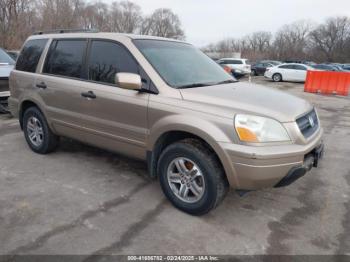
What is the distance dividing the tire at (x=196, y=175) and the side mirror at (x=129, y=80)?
2.42 feet

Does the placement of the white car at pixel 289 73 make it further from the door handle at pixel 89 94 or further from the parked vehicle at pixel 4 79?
the door handle at pixel 89 94

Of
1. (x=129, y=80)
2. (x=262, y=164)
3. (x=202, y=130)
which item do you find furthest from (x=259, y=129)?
(x=129, y=80)

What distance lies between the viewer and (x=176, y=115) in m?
3.30

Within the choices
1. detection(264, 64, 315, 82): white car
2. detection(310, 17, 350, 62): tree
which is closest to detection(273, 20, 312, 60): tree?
detection(310, 17, 350, 62): tree

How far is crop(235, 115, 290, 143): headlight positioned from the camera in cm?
294

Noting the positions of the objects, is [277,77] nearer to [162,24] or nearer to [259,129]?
[259,129]

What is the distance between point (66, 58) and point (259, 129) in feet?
9.56

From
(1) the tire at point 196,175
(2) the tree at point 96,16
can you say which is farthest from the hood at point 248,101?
(2) the tree at point 96,16

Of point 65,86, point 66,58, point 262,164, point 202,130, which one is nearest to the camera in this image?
point 262,164

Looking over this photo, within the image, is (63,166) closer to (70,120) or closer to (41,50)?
(70,120)

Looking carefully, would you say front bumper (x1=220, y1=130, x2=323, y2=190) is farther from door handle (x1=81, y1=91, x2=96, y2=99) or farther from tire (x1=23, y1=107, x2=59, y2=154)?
tire (x1=23, y1=107, x2=59, y2=154)

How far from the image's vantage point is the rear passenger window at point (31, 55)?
195 inches

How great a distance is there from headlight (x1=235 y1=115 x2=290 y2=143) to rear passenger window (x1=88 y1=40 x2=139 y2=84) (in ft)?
4.46

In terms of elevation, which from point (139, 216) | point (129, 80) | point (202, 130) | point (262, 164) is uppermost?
point (129, 80)
